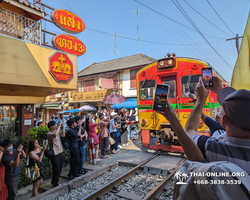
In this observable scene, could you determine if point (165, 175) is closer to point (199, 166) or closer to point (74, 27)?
point (199, 166)

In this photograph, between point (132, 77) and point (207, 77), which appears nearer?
point (207, 77)

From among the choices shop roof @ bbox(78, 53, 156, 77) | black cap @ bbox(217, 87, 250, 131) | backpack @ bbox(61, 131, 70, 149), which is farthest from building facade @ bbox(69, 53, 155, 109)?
black cap @ bbox(217, 87, 250, 131)

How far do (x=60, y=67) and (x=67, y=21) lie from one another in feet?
7.68

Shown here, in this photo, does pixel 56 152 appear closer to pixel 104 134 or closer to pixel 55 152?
pixel 55 152

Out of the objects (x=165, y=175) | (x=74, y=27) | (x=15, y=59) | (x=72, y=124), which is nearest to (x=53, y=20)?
(x=74, y=27)

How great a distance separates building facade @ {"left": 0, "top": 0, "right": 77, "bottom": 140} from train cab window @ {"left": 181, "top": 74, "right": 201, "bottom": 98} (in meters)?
4.33

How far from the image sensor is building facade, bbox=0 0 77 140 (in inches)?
194

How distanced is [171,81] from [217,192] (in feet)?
20.5

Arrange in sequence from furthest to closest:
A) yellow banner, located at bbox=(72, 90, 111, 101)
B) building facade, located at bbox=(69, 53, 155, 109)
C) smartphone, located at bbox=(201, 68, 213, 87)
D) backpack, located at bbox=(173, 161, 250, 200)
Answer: yellow banner, located at bbox=(72, 90, 111, 101)
building facade, located at bbox=(69, 53, 155, 109)
smartphone, located at bbox=(201, 68, 213, 87)
backpack, located at bbox=(173, 161, 250, 200)

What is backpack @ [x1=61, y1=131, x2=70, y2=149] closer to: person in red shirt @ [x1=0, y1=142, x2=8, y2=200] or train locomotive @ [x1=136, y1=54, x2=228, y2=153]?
person in red shirt @ [x1=0, y1=142, x2=8, y2=200]

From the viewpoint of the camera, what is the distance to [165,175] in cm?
495

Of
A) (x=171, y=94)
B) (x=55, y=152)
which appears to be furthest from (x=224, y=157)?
(x=171, y=94)

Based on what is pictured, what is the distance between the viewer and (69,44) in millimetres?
7039

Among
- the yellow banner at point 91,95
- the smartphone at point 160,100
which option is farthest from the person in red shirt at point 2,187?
the yellow banner at point 91,95
